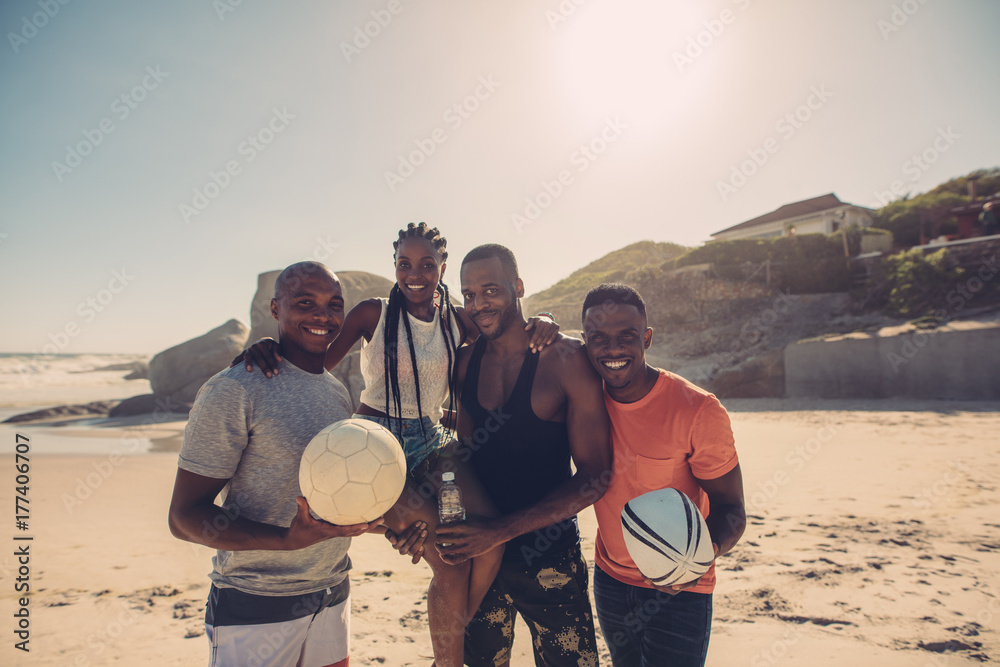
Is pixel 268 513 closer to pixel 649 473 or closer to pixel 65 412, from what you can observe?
pixel 649 473

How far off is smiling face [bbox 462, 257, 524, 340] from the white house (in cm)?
3612

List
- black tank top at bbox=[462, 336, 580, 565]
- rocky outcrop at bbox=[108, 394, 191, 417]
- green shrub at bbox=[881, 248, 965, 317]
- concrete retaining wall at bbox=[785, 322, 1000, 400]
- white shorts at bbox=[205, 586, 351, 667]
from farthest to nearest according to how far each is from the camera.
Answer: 1. rocky outcrop at bbox=[108, 394, 191, 417]
2. green shrub at bbox=[881, 248, 965, 317]
3. concrete retaining wall at bbox=[785, 322, 1000, 400]
4. black tank top at bbox=[462, 336, 580, 565]
5. white shorts at bbox=[205, 586, 351, 667]

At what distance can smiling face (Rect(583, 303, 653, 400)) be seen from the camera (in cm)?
247

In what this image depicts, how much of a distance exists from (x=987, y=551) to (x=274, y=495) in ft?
23.6

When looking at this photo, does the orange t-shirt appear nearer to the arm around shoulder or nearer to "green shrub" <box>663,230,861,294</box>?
the arm around shoulder

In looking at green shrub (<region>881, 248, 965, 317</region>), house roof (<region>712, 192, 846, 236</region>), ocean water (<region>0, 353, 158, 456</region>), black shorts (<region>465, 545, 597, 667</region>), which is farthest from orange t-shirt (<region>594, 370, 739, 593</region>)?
house roof (<region>712, 192, 846, 236</region>)

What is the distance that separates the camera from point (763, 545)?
19.6 ft

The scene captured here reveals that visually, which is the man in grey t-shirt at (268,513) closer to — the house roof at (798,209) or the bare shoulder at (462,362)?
the bare shoulder at (462,362)

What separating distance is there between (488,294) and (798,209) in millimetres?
45087

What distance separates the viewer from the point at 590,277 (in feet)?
120

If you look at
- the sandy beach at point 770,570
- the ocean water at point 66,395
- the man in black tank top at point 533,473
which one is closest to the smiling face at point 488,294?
the man in black tank top at point 533,473

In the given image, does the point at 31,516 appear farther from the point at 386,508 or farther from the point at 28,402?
the point at 28,402

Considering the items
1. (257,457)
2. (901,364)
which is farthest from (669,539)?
(901,364)

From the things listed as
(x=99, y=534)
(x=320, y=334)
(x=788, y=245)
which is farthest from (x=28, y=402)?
(x=788, y=245)
